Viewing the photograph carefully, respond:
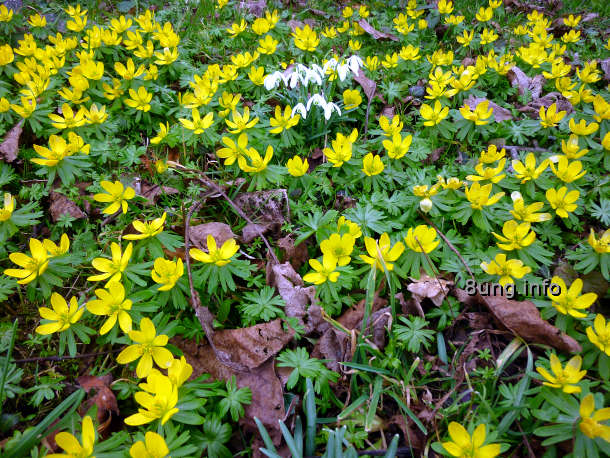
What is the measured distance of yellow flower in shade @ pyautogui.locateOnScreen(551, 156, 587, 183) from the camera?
2273 millimetres

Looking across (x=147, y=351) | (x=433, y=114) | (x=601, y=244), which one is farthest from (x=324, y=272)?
(x=433, y=114)

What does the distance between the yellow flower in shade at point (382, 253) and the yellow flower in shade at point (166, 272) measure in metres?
0.88

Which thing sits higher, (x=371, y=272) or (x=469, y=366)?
(x=371, y=272)

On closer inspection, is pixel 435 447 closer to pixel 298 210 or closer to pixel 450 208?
pixel 450 208

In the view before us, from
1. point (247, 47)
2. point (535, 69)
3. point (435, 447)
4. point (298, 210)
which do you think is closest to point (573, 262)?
point (435, 447)

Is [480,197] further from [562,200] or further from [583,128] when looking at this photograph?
[583,128]

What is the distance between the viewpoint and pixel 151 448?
1336 mm

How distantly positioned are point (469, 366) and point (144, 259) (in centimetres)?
176

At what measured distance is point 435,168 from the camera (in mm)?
2732

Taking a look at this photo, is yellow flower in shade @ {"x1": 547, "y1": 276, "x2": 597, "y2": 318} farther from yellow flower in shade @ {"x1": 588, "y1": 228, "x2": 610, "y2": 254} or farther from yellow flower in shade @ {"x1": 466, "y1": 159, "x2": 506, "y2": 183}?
yellow flower in shade @ {"x1": 466, "y1": 159, "x2": 506, "y2": 183}

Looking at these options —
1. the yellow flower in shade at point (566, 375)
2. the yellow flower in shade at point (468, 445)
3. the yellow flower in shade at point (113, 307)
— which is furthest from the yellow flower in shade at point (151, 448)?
the yellow flower in shade at point (566, 375)

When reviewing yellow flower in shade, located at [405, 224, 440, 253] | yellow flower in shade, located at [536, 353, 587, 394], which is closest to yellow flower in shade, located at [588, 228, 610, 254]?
yellow flower in shade, located at [536, 353, 587, 394]

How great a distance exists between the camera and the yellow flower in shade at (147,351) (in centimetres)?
162

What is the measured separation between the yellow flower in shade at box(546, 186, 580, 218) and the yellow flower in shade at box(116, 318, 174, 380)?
2143 millimetres
